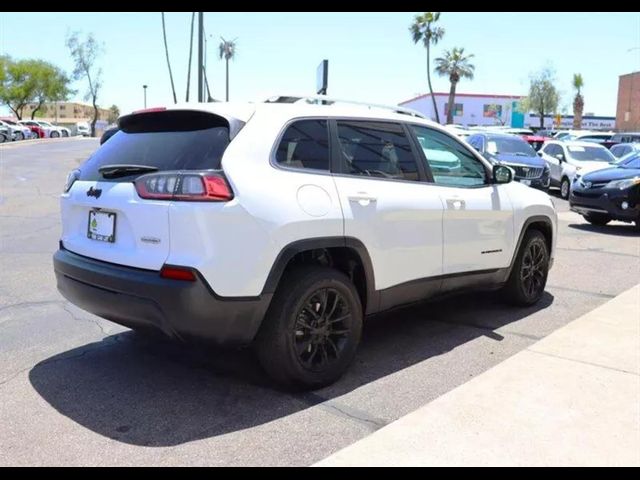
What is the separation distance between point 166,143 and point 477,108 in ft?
303

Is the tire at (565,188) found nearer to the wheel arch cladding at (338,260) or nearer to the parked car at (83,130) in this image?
the wheel arch cladding at (338,260)

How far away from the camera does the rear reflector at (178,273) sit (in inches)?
138

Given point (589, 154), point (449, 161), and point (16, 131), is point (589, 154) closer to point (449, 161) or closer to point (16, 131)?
point (449, 161)

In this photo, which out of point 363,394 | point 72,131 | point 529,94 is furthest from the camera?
point 72,131

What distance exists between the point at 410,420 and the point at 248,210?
1506 millimetres

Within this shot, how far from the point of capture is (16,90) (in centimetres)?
7869

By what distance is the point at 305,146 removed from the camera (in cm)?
412

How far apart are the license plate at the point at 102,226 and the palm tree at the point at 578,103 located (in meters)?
70.4

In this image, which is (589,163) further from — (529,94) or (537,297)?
(529,94)

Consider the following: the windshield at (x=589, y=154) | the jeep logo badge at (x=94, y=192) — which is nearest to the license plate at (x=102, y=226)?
the jeep logo badge at (x=94, y=192)

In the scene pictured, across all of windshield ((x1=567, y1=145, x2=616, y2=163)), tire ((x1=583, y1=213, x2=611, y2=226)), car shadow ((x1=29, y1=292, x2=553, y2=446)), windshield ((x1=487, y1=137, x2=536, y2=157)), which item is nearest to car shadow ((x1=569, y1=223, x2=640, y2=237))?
tire ((x1=583, y1=213, x2=611, y2=226))

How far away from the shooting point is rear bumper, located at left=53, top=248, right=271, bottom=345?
351 cm

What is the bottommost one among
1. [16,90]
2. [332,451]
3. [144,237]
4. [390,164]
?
→ [332,451]
